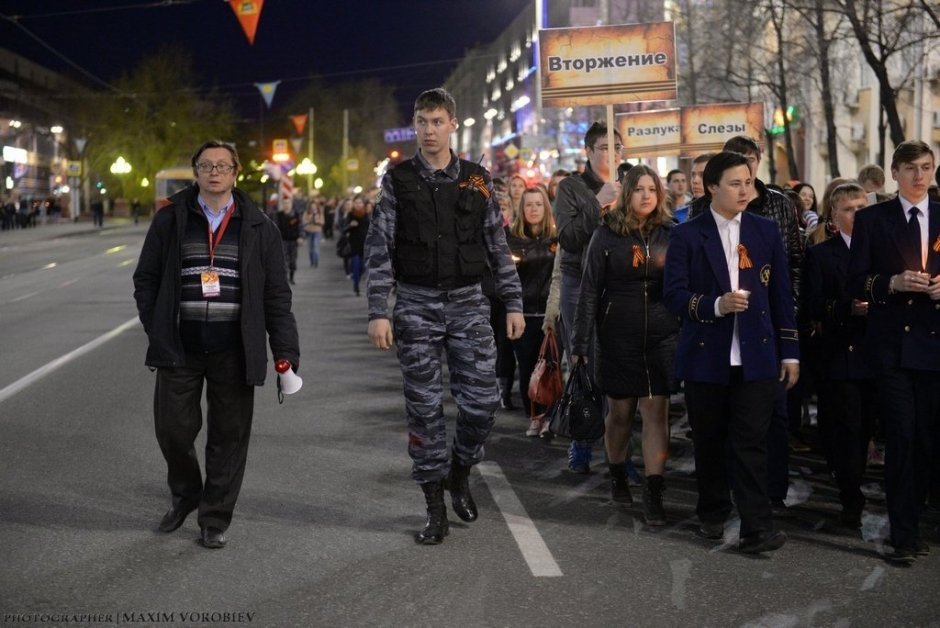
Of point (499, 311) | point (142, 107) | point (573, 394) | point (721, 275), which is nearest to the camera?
point (721, 275)

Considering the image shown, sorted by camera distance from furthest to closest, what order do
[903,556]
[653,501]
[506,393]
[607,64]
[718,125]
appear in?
1. [718,125]
2. [607,64]
3. [506,393]
4. [653,501]
5. [903,556]

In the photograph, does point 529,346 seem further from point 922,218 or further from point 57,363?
point 57,363

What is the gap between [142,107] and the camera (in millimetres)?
93812

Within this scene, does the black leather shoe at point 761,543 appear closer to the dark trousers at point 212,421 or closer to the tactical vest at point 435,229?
the tactical vest at point 435,229

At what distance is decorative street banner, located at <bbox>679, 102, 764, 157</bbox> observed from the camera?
2205cm

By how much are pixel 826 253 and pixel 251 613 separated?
4151mm

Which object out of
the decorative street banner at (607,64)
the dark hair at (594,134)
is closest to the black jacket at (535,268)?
the decorative street banner at (607,64)

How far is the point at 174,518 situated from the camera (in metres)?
7.24

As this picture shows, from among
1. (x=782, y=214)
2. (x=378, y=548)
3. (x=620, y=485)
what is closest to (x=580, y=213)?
(x=782, y=214)

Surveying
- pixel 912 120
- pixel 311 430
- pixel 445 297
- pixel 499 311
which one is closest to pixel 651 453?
pixel 445 297

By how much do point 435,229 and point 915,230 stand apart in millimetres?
2275

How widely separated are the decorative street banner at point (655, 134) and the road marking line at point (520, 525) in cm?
1511

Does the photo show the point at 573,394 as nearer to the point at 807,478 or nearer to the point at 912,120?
the point at 807,478

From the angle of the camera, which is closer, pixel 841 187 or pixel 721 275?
pixel 721 275
